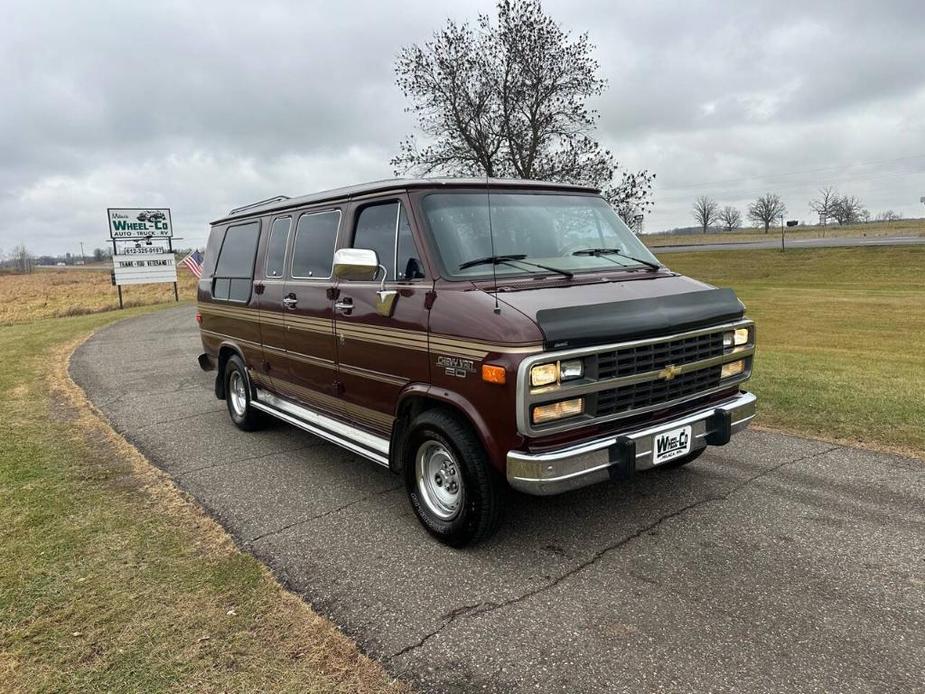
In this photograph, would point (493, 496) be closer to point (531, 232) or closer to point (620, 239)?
point (531, 232)

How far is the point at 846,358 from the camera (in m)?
8.89

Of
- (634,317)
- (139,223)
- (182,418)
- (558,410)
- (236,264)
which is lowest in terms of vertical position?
(182,418)

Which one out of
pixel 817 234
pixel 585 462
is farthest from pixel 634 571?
pixel 817 234

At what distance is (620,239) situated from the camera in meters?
4.73

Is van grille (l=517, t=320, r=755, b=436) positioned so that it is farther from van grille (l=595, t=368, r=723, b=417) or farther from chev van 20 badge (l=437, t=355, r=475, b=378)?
chev van 20 badge (l=437, t=355, r=475, b=378)

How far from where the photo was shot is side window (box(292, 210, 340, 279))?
4793 millimetres

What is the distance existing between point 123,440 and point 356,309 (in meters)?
3.37

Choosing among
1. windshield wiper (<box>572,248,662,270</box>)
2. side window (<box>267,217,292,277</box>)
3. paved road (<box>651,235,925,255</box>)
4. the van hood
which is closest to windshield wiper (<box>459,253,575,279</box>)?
the van hood

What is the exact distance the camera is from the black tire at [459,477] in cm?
344

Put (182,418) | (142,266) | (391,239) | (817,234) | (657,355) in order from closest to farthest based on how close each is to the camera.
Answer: (657,355)
(391,239)
(182,418)
(142,266)
(817,234)

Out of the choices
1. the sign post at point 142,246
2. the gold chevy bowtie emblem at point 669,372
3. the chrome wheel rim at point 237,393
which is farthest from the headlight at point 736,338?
the sign post at point 142,246

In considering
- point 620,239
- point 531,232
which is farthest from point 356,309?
point 620,239

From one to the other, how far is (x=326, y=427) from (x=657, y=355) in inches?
106

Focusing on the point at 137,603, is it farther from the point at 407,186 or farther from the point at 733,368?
the point at 733,368
